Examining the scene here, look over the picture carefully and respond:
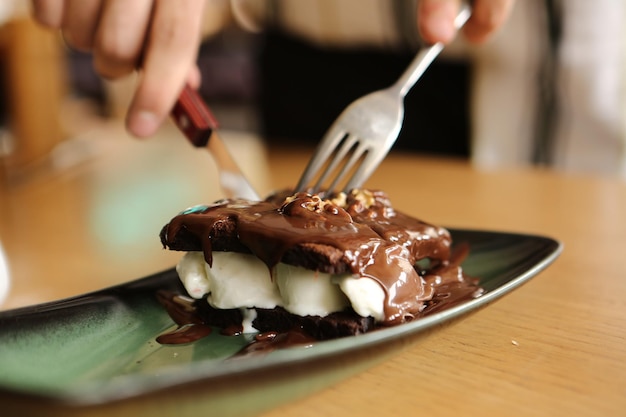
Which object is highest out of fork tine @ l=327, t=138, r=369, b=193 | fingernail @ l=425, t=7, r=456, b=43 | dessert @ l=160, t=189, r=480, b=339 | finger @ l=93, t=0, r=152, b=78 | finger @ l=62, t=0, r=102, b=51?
finger @ l=62, t=0, r=102, b=51

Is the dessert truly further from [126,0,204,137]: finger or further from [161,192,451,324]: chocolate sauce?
[126,0,204,137]: finger

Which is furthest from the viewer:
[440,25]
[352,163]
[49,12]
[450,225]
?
[450,225]

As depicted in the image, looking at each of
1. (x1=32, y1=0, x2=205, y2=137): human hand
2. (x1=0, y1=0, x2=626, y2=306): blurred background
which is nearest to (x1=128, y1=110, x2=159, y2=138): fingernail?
(x1=32, y1=0, x2=205, y2=137): human hand

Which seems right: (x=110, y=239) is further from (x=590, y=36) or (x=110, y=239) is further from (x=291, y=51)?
(x=590, y=36)

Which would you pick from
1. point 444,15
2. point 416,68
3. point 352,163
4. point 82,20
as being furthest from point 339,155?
point 82,20

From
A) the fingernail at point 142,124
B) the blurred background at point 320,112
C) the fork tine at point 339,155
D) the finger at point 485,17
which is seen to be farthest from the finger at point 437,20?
the blurred background at point 320,112

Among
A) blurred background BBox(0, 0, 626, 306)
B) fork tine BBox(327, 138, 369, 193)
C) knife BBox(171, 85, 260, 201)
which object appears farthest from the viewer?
blurred background BBox(0, 0, 626, 306)

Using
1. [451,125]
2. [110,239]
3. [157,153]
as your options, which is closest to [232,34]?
[157,153]

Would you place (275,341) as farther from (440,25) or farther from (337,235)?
(440,25)
